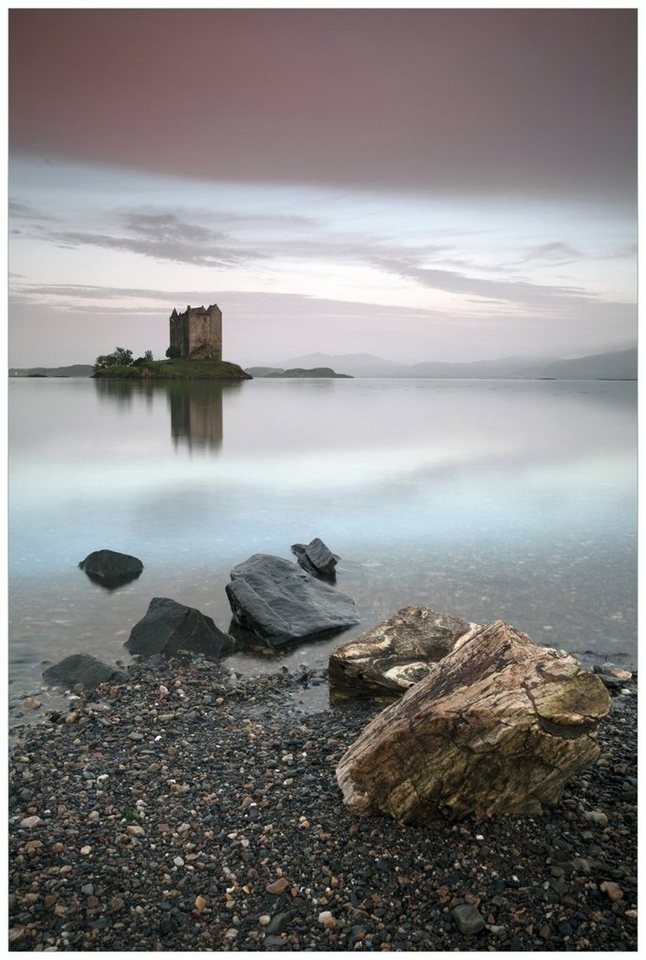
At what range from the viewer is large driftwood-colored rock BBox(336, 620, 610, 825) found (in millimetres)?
4559

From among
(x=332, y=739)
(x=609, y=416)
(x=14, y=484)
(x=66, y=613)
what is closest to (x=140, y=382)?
(x=609, y=416)

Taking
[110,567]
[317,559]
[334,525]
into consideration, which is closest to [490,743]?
[317,559]

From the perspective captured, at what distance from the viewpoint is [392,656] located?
7211mm

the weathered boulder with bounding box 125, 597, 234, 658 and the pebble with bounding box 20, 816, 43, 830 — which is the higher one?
the weathered boulder with bounding box 125, 597, 234, 658

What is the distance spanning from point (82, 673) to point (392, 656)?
3.28 m

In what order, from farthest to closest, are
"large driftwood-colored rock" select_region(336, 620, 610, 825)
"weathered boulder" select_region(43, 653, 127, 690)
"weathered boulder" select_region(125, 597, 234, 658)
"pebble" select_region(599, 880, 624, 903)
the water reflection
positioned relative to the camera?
the water reflection, "weathered boulder" select_region(125, 597, 234, 658), "weathered boulder" select_region(43, 653, 127, 690), "large driftwood-colored rock" select_region(336, 620, 610, 825), "pebble" select_region(599, 880, 624, 903)

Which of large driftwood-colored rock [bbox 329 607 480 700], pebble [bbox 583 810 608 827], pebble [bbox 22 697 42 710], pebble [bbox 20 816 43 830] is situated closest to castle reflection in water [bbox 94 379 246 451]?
pebble [bbox 22 697 42 710]

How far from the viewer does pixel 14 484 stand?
728 inches

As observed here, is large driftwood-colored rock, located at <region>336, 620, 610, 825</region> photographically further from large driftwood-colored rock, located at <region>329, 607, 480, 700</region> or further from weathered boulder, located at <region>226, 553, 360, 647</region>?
weathered boulder, located at <region>226, 553, 360, 647</region>

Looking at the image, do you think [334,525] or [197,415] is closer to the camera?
[334,525]

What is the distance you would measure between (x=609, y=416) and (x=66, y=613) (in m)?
35.6

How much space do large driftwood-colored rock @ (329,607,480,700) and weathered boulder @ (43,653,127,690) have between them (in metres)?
2.35

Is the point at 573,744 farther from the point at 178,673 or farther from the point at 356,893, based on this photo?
the point at 178,673

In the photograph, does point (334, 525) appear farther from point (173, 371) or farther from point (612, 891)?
point (173, 371)
